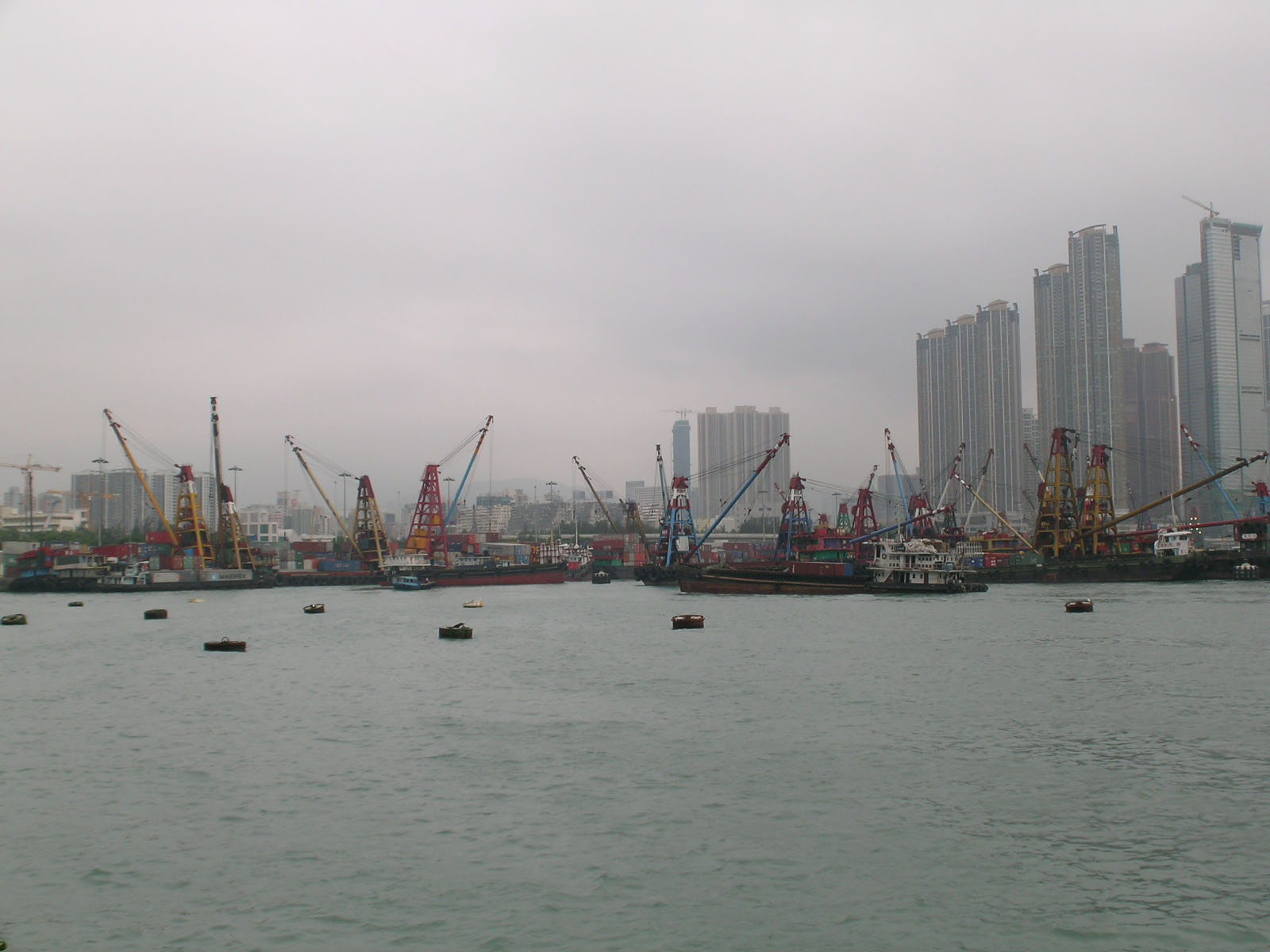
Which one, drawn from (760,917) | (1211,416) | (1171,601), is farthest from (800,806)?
(1211,416)

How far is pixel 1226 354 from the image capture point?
17100 cm

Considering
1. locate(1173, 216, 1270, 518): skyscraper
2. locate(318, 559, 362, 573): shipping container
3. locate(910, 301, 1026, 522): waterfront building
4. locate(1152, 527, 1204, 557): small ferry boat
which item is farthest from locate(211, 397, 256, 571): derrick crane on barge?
locate(1173, 216, 1270, 518): skyscraper

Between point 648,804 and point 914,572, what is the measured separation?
52.8 meters

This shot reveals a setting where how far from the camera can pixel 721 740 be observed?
62.1ft

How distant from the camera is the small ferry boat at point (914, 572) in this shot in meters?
64.0

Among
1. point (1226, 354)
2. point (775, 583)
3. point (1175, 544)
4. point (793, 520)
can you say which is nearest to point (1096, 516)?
point (1175, 544)

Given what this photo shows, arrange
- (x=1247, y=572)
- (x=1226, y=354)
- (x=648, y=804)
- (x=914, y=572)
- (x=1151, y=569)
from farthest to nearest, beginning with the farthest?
(x=1226, y=354), (x=1151, y=569), (x=1247, y=572), (x=914, y=572), (x=648, y=804)

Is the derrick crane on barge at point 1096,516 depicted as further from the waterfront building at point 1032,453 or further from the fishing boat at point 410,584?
the waterfront building at point 1032,453

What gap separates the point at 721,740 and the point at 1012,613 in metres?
34.8

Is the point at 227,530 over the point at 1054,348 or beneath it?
beneath

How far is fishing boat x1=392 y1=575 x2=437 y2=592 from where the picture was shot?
302 feet

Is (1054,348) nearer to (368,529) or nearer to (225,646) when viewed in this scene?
(368,529)

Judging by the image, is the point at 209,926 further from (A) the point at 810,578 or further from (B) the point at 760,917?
(A) the point at 810,578

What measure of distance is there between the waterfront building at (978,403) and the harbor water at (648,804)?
157m
